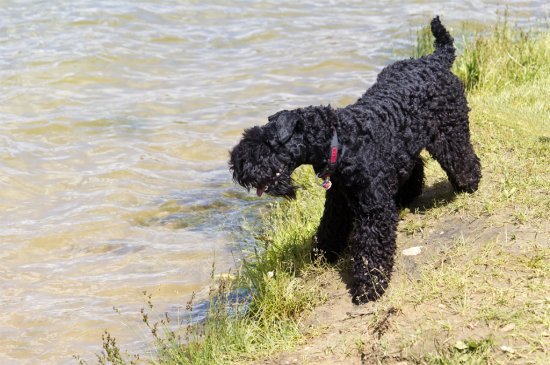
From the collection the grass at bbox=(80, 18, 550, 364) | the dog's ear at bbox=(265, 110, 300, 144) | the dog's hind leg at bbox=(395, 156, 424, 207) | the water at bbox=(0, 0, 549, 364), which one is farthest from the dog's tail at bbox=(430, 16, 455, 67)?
the water at bbox=(0, 0, 549, 364)

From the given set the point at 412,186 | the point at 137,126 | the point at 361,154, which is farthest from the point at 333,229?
the point at 137,126

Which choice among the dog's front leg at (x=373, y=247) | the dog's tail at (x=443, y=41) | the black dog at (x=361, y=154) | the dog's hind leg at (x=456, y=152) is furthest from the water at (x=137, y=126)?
the dog's tail at (x=443, y=41)

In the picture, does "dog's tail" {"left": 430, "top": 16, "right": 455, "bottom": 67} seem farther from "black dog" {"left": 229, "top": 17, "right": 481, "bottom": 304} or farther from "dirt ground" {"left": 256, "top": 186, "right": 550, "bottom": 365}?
"dirt ground" {"left": 256, "top": 186, "right": 550, "bottom": 365}

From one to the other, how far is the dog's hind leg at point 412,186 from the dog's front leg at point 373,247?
1066 millimetres

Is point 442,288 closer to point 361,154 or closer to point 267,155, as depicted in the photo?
point 361,154

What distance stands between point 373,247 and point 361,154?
0.62m

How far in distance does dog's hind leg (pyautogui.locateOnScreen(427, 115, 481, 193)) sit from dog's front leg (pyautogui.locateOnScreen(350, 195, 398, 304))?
39.3 inches

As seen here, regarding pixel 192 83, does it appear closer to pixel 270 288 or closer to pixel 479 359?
pixel 270 288

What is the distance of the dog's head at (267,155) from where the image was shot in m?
4.48

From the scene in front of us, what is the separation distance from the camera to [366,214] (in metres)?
4.66

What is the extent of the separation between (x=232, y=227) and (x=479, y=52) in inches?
153

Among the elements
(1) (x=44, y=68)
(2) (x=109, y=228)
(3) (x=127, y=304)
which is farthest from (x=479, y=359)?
(1) (x=44, y=68)

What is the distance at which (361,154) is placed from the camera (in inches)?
182

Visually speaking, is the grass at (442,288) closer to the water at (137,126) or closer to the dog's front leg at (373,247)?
the dog's front leg at (373,247)
